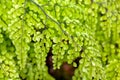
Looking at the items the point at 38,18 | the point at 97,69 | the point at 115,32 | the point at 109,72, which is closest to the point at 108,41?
the point at 115,32

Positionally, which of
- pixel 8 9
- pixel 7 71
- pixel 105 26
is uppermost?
pixel 8 9

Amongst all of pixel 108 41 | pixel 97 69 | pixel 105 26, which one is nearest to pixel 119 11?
pixel 105 26

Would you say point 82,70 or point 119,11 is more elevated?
point 119,11

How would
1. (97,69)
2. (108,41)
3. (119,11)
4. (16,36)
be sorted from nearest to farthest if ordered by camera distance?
(16,36), (97,69), (119,11), (108,41)

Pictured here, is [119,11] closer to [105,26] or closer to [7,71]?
[105,26]

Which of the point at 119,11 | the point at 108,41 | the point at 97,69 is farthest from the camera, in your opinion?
the point at 108,41

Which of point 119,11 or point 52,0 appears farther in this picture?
point 119,11
